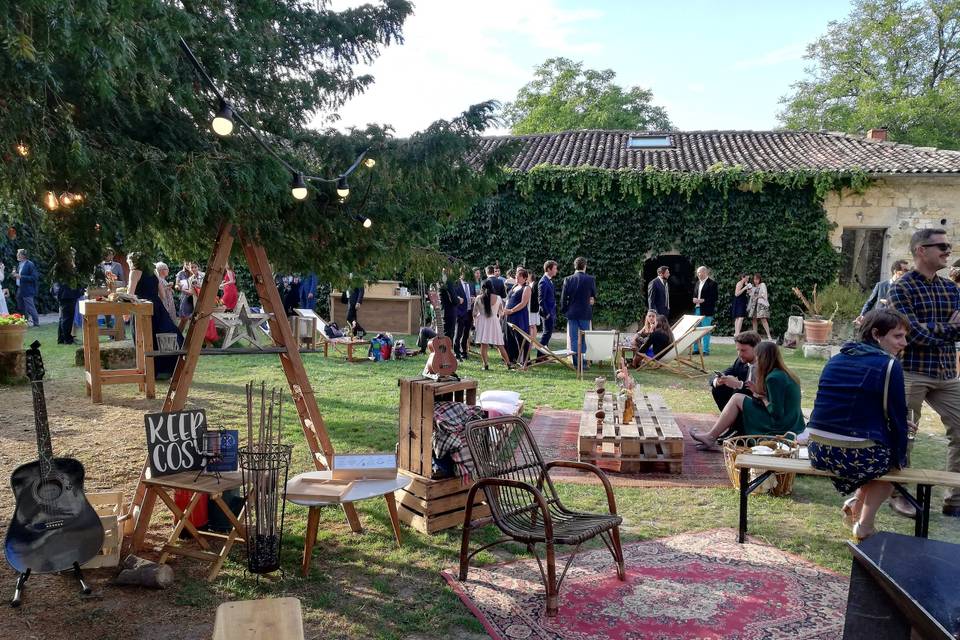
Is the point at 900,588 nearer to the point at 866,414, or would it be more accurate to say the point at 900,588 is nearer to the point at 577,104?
the point at 866,414

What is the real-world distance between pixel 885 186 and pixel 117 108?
1725 cm

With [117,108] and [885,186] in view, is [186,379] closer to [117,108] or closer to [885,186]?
[117,108]

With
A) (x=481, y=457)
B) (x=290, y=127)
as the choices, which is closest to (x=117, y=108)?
(x=290, y=127)

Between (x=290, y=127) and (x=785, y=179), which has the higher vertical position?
(x=785, y=179)

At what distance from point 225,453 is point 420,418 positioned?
1264 millimetres

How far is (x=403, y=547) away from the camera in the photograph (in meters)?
4.57

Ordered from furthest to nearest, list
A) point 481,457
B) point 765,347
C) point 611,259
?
point 611,259, point 765,347, point 481,457

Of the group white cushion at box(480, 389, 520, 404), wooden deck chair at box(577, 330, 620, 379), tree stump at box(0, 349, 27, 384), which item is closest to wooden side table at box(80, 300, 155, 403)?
tree stump at box(0, 349, 27, 384)

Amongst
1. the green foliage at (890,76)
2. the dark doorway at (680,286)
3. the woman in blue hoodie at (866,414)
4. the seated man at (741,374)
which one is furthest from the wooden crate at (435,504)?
the green foliage at (890,76)

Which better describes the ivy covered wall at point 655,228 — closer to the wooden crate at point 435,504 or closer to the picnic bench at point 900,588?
the wooden crate at point 435,504

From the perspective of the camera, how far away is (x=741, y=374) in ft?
22.7

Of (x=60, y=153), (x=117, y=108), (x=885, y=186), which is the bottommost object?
(x=60, y=153)

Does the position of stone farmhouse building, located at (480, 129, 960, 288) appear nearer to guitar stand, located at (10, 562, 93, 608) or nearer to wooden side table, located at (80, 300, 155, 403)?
wooden side table, located at (80, 300, 155, 403)

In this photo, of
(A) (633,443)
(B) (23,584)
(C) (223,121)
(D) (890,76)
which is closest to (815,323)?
(A) (633,443)
